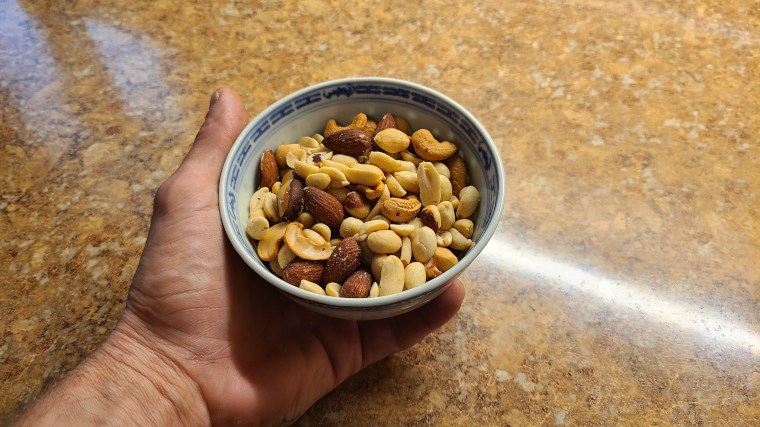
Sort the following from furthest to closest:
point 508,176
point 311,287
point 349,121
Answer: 1. point 508,176
2. point 349,121
3. point 311,287

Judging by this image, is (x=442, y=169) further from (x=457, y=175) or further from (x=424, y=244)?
(x=424, y=244)

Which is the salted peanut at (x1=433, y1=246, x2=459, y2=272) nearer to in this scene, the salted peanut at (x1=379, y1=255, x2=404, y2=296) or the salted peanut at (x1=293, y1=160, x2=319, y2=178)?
the salted peanut at (x1=379, y1=255, x2=404, y2=296)

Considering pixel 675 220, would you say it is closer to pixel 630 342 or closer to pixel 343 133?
pixel 630 342

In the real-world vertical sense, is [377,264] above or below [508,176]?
above

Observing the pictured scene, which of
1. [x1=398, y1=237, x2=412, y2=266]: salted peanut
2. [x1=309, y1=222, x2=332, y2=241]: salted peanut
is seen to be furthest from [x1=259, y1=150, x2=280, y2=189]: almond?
[x1=398, y1=237, x2=412, y2=266]: salted peanut

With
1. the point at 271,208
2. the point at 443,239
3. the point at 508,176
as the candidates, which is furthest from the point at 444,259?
the point at 508,176

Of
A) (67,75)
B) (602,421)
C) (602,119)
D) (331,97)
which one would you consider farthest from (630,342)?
(67,75)

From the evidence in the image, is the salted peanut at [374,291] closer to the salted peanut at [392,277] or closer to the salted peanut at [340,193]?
the salted peanut at [392,277]
